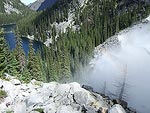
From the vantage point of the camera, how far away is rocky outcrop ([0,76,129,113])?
4297 cm

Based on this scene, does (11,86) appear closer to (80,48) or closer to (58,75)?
(58,75)

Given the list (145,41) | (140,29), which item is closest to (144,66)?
(145,41)

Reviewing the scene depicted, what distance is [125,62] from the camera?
147m

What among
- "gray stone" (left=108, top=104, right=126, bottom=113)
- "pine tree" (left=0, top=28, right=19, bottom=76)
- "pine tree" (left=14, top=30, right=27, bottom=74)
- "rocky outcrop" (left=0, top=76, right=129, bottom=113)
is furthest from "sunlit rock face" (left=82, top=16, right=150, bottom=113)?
"gray stone" (left=108, top=104, right=126, bottom=113)

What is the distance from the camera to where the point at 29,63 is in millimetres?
104875

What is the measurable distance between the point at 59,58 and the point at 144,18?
187 feet

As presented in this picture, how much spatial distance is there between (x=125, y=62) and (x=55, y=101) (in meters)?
105

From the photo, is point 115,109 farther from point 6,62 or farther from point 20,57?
point 20,57

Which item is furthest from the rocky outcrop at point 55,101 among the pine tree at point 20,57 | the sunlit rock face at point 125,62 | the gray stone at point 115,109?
the sunlit rock face at point 125,62

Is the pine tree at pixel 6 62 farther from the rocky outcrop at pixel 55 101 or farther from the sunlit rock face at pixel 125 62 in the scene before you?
the sunlit rock face at pixel 125 62

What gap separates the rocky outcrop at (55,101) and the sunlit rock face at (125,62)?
5846 cm

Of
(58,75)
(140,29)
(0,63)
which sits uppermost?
(140,29)

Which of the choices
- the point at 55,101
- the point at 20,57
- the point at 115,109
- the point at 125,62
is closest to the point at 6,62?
the point at 20,57

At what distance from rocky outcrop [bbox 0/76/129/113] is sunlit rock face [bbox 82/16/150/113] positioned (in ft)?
192
